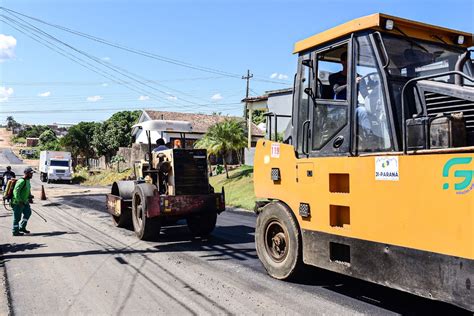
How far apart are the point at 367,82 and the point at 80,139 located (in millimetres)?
55987

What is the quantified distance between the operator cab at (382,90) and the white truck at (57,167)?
3659 cm

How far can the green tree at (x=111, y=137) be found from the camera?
50.7 metres

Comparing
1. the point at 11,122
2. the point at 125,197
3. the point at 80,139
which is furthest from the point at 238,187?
the point at 11,122

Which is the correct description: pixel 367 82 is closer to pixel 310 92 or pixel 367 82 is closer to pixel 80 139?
pixel 310 92

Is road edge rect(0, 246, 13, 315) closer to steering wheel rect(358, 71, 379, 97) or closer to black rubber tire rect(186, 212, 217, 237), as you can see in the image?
black rubber tire rect(186, 212, 217, 237)

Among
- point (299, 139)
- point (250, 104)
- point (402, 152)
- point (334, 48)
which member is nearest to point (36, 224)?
point (299, 139)

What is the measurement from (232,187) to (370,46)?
17.8 m

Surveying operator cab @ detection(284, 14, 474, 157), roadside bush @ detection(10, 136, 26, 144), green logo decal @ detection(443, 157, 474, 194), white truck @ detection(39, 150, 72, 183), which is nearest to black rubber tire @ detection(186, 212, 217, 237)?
operator cab @ detection(284, 14, 474, 157)

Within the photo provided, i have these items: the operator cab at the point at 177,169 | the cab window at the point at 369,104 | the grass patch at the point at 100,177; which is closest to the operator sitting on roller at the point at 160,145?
the operator cab at the point at 177,169

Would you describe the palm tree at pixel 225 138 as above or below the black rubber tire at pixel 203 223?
above

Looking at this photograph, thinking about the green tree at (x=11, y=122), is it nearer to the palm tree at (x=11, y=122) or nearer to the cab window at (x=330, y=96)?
the palm tree at (x=11, y=122)

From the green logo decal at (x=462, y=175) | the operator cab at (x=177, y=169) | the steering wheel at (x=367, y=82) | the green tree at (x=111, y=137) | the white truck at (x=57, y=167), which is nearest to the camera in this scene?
the green logo decal at (x=462, y=175)

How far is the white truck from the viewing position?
38.6m

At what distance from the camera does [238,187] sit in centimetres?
2208
